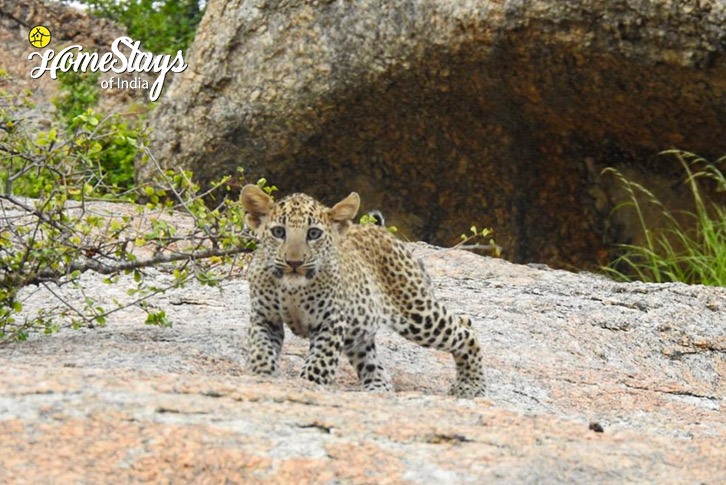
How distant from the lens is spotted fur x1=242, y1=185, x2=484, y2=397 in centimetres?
749

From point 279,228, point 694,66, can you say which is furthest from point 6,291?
point 694,66

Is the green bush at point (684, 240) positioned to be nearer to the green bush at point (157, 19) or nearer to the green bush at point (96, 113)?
the green bush at point (96, 113)

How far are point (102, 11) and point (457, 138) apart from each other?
564cm

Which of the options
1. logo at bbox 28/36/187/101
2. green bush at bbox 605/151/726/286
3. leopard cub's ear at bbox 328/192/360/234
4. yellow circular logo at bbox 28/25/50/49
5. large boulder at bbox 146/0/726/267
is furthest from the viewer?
yellow circular logo at bbox 28/25/50/49

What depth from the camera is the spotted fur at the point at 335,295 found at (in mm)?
7488

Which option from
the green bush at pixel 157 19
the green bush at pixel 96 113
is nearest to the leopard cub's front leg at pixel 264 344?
the green bush at pixel 96 113

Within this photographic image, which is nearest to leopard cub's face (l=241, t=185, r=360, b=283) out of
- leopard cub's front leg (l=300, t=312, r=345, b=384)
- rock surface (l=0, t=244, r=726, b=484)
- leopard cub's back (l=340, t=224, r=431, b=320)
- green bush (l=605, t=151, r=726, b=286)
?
leopard cub's front leg (l=300, t=312, r=345, b=384)

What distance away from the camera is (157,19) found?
1647cm

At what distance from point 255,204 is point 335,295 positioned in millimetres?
623

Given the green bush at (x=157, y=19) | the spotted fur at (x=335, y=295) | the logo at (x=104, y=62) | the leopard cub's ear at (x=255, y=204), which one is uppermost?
the green bush at (x=157, y=19)

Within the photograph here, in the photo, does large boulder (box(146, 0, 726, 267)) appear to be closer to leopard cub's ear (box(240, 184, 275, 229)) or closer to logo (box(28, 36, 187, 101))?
A: logo (box(28, 36, 187, 101))

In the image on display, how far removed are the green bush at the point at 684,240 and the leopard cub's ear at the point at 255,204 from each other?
5.17 meters

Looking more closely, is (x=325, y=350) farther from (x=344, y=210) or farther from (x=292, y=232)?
(x=344, y=210)

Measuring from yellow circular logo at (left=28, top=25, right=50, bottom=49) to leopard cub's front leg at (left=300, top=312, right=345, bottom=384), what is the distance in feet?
30.1
